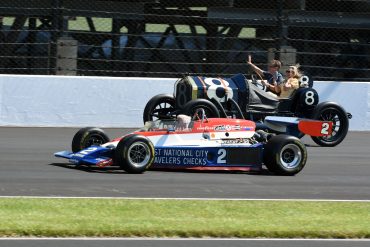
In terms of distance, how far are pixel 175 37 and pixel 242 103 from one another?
236 inches

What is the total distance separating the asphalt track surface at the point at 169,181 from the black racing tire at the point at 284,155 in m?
0.14

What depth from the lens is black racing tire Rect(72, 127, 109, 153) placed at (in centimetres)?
1234

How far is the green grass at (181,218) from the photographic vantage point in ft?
26.8

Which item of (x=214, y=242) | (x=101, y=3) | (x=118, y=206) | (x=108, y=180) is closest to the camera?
(x=214, y=242)

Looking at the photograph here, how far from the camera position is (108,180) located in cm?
1118

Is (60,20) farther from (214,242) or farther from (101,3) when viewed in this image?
(214,242)

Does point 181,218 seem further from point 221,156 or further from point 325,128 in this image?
point 325,128

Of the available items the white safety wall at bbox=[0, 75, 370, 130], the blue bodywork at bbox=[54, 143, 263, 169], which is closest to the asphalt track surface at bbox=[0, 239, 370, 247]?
the blue bodywork at bbox=[54, 143, 263, 169]

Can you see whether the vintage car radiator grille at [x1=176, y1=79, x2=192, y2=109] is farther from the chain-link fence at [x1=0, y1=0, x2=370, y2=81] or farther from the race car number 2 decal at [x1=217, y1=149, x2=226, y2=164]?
the chain-link fence at [x1=0, y1=0, x2=370, y2=81]

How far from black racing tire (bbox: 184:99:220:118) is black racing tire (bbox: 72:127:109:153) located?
1.62 metres

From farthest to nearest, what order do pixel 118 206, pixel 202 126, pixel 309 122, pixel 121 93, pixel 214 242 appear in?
pixel 121 93 < pixel 309 122 < pixel 202 126 < pixel 118 206 < pixel 214 242

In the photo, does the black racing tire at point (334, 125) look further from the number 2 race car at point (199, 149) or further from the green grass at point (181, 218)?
the green grass at point (181, 218)

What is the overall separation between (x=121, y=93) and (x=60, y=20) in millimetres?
1767

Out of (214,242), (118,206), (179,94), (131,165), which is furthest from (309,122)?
(214,242)
